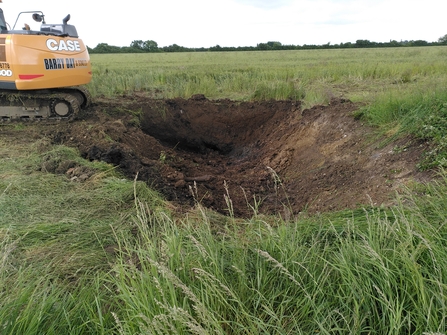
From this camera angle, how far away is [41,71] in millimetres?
7355

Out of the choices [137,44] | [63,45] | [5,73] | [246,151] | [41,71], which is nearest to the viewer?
[5,73]

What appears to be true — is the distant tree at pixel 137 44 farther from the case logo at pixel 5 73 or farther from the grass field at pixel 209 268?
the grass field at pixel 209 268

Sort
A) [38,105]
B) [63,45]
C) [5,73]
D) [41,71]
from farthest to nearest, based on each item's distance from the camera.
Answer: [38,105], [63,45], [41,71], [5,73]

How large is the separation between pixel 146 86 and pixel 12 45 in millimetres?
6152

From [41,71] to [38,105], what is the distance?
3.43 ft

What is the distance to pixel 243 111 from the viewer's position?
9719mm

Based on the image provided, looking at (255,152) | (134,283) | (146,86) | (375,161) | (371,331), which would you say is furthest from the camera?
(146,86)

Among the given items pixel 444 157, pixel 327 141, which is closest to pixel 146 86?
pixel 327 141

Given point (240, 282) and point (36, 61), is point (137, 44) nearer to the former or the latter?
point (36, 61)

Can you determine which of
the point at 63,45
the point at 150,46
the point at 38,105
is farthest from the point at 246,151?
the point at 150,46

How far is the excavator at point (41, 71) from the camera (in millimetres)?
7066

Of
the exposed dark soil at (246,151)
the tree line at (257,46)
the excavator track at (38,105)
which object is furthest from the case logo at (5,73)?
the tree line at (257,46)

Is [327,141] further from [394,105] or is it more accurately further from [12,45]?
[12,45]

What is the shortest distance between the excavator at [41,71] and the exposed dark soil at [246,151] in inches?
25.6
